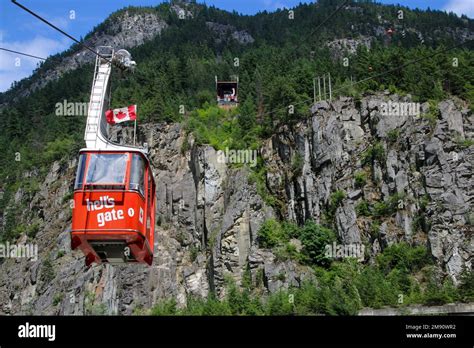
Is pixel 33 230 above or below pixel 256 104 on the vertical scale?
below

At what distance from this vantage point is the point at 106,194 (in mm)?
12008

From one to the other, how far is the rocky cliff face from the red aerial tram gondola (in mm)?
26592

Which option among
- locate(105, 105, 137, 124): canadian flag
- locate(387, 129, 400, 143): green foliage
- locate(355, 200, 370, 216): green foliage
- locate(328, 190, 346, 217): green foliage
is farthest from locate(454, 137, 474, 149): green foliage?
locate(105, 105, 137, 124): canadian flag

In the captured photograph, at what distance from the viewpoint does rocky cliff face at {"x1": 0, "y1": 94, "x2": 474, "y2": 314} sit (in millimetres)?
39500

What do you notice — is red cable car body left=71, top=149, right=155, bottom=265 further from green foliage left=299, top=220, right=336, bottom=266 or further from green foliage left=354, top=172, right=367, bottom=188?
green foliage left=354, top=172, right=367, bottom=188

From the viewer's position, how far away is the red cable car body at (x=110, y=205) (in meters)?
11.8

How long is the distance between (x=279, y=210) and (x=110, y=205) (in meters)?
35.9

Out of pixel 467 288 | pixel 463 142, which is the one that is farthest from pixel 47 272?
pixel 463 142

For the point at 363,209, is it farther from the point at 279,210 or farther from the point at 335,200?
the point at 279,210

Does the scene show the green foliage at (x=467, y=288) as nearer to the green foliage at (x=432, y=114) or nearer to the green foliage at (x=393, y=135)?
the green foliage at (x=432, y=114)

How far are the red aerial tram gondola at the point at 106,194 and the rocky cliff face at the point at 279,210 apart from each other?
26592mm

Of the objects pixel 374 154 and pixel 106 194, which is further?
pixel 374 154
